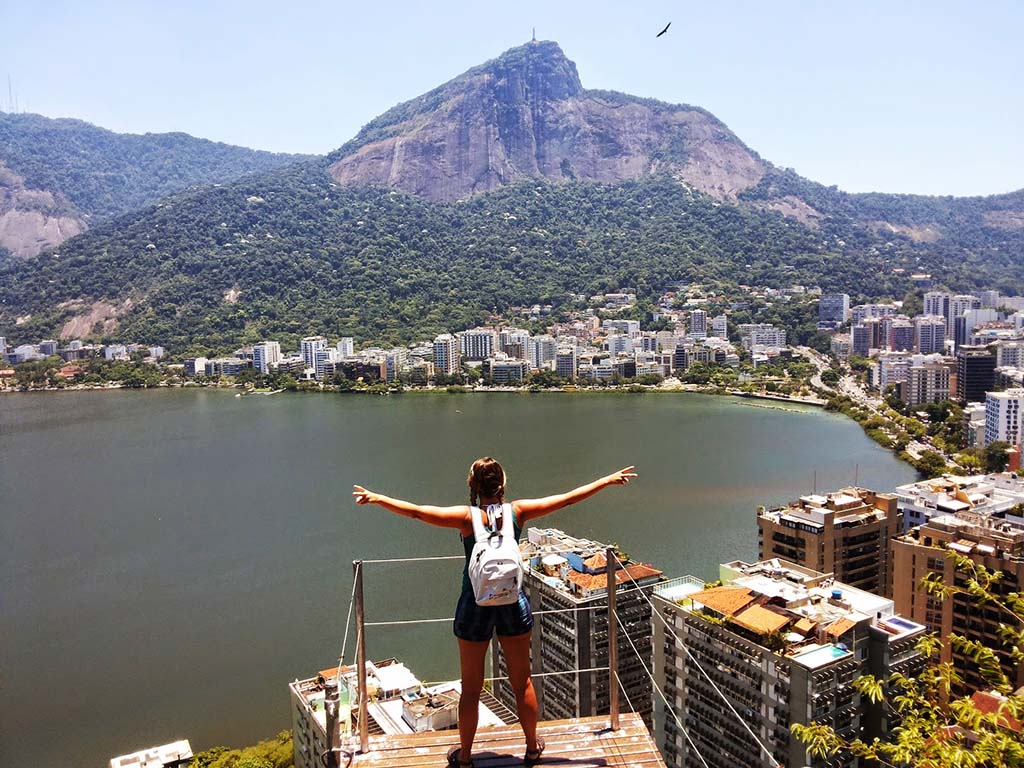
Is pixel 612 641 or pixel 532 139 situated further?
pixel 532 139

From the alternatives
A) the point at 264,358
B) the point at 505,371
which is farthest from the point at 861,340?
the point at 264,358

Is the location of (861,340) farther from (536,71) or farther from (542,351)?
(536,71)

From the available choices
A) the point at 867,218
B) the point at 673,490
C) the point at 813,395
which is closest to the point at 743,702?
the point at 673,490

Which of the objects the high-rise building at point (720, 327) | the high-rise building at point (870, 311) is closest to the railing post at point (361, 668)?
the high-rise building at point (720, 327)

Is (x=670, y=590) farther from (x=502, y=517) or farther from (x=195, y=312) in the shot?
(x=195, y=312)

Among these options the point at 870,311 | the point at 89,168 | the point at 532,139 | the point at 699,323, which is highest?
the point at 89,168

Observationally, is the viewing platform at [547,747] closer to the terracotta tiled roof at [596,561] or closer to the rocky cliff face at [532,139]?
the terracotta tiled roof at [596,561]
